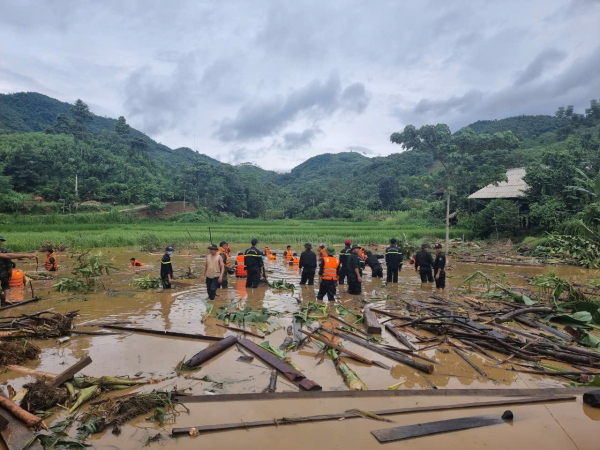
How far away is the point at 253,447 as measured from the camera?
389cm

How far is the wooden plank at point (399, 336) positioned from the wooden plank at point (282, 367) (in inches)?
96.2

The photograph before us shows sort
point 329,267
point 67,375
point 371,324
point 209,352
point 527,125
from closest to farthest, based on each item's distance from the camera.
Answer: point 67,375 → point 209,352 → point 371,324 → point 329,267 → point 527,125

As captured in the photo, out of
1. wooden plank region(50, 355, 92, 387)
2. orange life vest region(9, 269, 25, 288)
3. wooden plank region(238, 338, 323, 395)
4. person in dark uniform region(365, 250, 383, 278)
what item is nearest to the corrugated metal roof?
person in dark uniform region(365, 250, 383, 278)

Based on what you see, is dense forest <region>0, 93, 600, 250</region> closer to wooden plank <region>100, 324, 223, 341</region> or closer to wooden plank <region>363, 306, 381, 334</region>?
wooden plank <region>363, 306, 381, 334</region>

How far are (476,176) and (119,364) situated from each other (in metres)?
35.8

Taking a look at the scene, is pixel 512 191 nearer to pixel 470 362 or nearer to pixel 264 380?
pixel 470 362

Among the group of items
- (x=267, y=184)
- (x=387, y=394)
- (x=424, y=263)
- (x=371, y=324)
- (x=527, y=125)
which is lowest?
(x=387, y=394)

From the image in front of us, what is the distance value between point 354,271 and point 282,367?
6.07m

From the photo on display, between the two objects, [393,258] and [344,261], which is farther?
[393,258]

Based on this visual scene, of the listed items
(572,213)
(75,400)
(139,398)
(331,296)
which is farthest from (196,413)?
A: (572,213)

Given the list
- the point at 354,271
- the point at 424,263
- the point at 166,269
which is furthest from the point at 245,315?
the point at 424,263

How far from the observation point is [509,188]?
31.8 meters

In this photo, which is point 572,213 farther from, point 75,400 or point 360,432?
point 75,400

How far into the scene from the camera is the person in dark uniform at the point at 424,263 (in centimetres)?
1303
